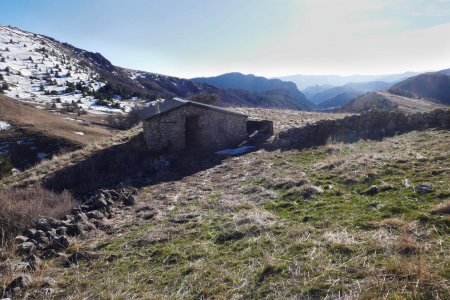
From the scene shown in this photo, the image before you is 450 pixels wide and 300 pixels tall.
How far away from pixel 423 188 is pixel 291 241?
305 cm

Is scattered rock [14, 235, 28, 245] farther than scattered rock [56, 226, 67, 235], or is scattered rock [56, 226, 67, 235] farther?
scattered rock [56, 226, 67, 235]

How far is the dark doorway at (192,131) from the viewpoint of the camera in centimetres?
1775

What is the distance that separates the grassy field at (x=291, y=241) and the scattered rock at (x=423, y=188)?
0.29ft

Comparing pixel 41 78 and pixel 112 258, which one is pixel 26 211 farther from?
pixel 41 78

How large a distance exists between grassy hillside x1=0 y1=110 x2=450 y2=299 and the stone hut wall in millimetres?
7077

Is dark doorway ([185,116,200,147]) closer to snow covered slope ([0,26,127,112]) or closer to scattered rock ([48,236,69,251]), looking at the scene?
scattered rock ([48,236,69,251])

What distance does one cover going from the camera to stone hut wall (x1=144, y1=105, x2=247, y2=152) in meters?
16.9

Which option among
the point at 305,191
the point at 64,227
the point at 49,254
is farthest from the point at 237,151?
the point at 49,254

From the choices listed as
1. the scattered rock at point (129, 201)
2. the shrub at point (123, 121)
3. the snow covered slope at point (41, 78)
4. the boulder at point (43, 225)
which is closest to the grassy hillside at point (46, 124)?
the shrub at point (123, 121)

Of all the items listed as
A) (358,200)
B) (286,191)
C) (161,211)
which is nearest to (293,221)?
(358,200)

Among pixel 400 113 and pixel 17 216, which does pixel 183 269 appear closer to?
pixel 17 216

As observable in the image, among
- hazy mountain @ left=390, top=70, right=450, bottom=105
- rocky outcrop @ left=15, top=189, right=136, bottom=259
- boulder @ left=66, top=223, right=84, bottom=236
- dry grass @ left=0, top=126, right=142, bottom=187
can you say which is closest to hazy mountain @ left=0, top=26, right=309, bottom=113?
dry grass @ left=0, top=126, right=142, bottom=187

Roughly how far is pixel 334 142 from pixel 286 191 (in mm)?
6732

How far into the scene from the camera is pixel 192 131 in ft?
59.7
